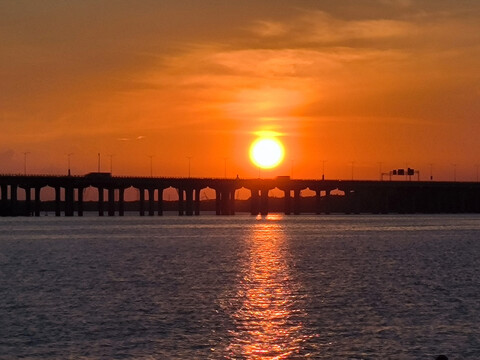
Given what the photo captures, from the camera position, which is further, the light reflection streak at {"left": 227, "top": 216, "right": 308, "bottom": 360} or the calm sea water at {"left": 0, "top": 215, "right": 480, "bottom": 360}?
the calm sea water at {"left": 0, "top": 215, "right": 480, "bottom": 360}

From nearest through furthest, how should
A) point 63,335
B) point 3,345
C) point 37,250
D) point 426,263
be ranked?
point 3,345, point 63,335, point 426,263, point 37,250

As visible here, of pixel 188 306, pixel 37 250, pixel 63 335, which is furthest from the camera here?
pixel 37 250

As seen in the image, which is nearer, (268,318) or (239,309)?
(268,318)

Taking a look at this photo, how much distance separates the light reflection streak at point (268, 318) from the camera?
39.8 metres

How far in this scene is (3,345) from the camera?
134 ft

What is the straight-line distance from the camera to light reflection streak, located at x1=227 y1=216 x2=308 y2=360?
39.8 meters

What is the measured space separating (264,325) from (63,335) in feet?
33.1

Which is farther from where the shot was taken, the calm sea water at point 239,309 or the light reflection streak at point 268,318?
the calm sea water at point 239,309

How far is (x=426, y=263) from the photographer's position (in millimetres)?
94875

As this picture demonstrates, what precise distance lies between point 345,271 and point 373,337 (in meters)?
39.8

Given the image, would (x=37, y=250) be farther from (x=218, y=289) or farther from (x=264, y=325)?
(x=264, y=325)

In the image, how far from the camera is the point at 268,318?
49.3 m

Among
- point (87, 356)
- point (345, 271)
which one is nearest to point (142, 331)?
point (87, 356)

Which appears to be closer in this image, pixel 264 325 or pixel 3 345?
pixel 3 345
